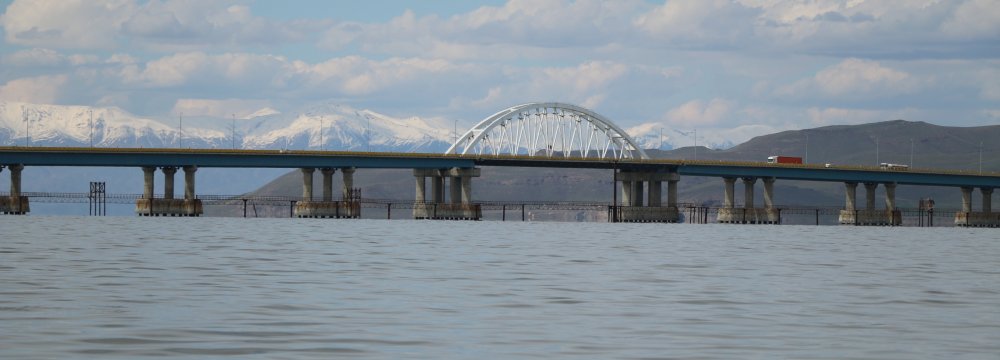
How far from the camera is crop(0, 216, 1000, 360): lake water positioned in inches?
1591

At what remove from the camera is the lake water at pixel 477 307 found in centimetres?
4041

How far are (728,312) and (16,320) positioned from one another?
22.5 m

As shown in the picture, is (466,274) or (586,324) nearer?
(586,324)

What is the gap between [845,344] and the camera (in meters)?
42.8

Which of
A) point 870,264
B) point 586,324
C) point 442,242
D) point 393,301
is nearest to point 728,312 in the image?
point 586,324

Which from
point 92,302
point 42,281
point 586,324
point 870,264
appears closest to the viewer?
point 586,324

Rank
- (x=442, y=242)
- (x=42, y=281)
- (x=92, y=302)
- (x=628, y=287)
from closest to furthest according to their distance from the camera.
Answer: (x=92, y=302) < (x=42, y=281) < (x=628, y=287) < (x=442, y=242)

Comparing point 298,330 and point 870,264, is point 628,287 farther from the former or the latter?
point 870,264

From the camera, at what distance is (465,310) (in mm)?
51188

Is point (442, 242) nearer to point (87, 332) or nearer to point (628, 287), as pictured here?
point (628, 287)

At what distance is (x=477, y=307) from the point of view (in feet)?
172

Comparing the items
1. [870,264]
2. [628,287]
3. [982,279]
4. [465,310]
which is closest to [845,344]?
[465,310]

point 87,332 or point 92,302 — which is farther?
point 92,302

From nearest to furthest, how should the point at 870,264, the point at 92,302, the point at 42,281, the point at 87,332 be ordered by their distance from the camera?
the point at 87,332, the point at 92,302, the point at 42,281, the point at 870,264
